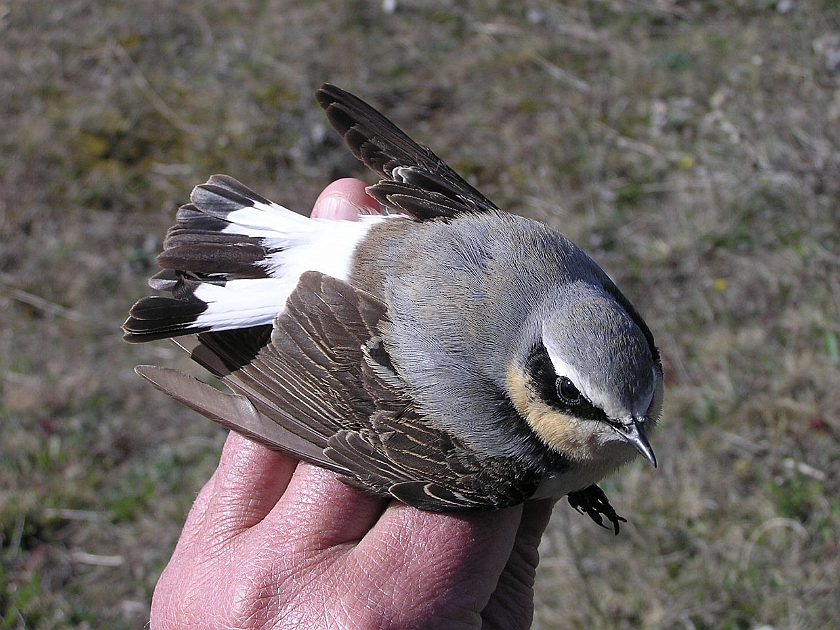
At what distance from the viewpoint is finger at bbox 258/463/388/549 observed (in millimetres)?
2693

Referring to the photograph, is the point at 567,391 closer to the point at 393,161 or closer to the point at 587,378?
the point at 587,378

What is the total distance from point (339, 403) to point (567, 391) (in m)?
0.76

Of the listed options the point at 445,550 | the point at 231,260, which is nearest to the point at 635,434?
the point at 445,550

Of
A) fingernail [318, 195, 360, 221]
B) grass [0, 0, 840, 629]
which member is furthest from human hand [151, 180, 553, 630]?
grass [0, 0, 840, 629]

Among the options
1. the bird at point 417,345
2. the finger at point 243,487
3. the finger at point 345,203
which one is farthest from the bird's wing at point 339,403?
the finger at point 345,203

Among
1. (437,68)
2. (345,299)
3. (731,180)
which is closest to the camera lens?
(345,299)

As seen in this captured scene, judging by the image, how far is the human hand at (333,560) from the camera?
251 cm

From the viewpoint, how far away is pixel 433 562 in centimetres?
259

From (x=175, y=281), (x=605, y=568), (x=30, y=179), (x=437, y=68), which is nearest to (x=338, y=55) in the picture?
(x=437, y=68)

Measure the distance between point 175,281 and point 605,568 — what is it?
223cm

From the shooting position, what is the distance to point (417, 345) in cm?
280

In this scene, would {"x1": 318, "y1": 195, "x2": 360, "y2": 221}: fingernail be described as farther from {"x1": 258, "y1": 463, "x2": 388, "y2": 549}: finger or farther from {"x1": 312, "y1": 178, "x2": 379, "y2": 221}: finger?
{"x1": 258, "y1": 463, "x2": 388, "y2": 549}: finger

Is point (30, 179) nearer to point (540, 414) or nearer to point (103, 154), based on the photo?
point (103, 154)

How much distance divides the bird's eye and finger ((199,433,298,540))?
3.41ft
